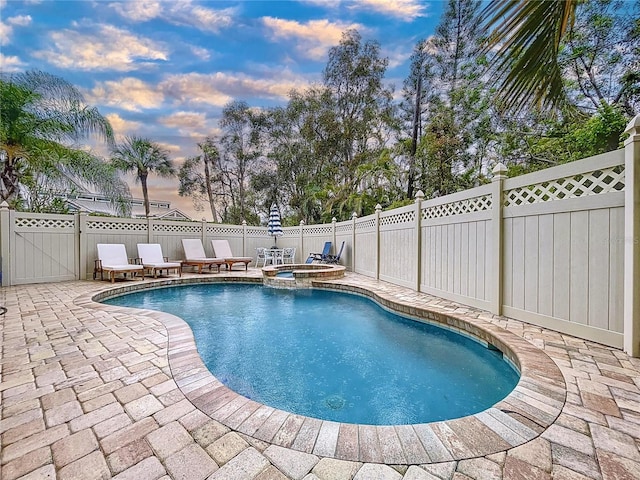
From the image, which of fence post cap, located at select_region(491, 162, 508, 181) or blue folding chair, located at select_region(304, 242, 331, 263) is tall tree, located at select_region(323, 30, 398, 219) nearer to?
blue folding chair, located at select_region(304, 242, 331, 263)

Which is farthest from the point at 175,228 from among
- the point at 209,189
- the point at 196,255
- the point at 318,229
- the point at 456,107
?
the point at 456,107

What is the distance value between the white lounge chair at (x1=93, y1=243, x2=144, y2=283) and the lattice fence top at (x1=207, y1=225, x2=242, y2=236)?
3.24 metres

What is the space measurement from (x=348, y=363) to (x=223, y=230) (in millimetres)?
9348

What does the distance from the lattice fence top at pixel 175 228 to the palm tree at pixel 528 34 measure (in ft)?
34.3

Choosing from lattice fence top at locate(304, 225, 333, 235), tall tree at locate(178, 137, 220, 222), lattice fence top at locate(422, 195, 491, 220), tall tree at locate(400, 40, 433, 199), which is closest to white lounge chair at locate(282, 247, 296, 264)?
lattice fence top at locate(304, 225, 333, 235)

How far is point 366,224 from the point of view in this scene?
8.64 m

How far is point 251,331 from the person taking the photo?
14.2 feet

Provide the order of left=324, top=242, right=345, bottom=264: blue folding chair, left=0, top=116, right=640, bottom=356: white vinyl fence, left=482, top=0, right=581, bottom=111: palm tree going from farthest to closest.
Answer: left=324, top=242, right=345, bottom=264: blue folding chair < left=0, top=116, right=640, bottom=356: white vinyl fence < left=482, top=0, right=581, bottom=111: palm tree

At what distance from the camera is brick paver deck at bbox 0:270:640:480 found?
1324mm

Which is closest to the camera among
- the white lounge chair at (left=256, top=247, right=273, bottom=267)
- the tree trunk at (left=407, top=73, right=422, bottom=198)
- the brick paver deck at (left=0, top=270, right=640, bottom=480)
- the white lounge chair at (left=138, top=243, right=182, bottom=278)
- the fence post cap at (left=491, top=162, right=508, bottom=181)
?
the brick paver deck at (left=0, top=270, right=640, bottom=480)

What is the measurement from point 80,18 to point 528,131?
11620 mm

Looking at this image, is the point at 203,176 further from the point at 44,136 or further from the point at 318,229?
the point at 318,229

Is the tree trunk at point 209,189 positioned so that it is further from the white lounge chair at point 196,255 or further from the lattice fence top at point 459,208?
the lattice fence top at point 459,208

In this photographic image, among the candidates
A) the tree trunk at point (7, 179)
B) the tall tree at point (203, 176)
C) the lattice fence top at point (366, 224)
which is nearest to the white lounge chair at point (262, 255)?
the lattice fence top at point (366, 224)
